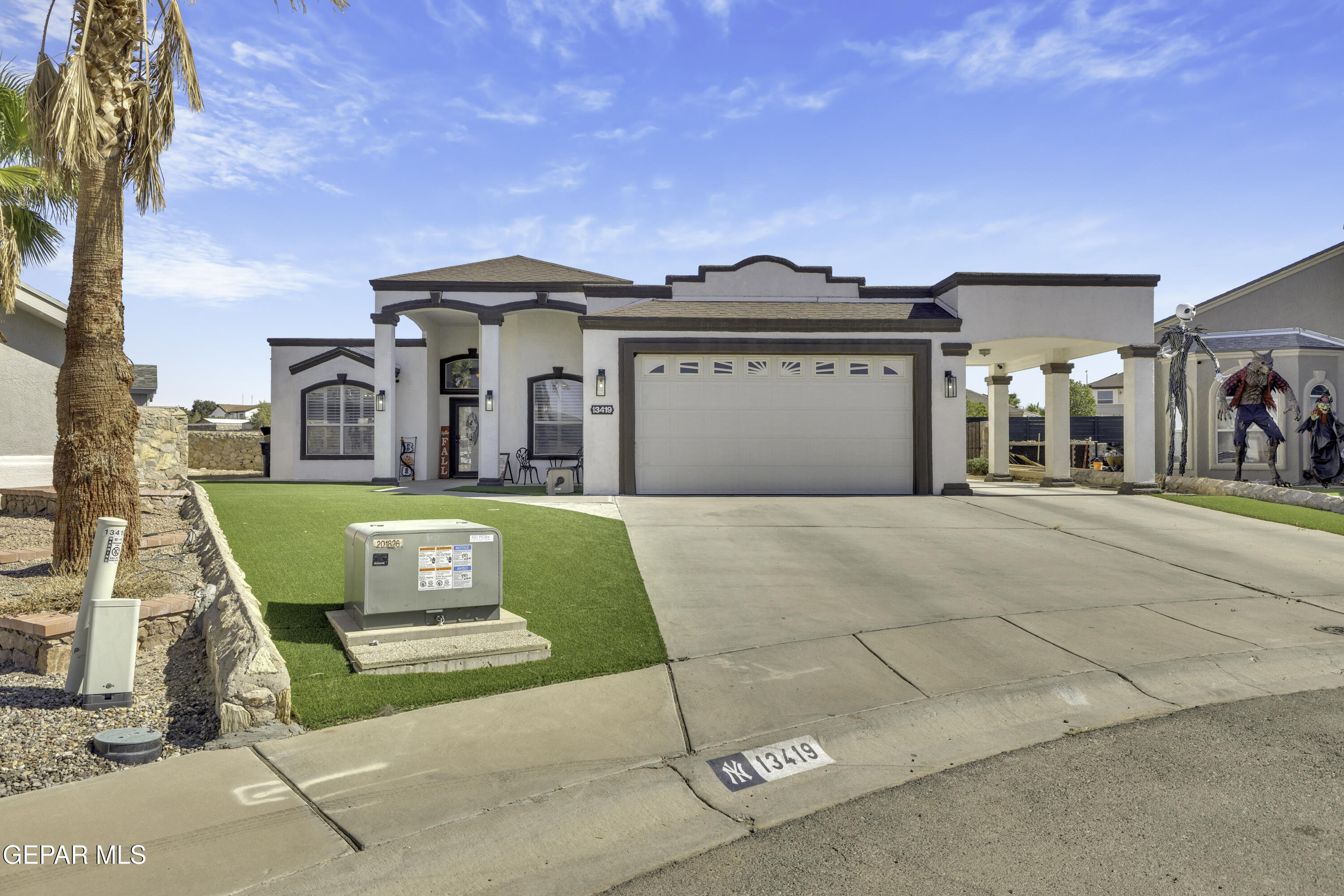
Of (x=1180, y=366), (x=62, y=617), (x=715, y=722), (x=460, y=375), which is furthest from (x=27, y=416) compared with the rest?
(x=1180, y=366)

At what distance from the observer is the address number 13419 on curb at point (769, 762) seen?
4.59 m

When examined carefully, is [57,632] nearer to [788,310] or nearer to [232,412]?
[788,310]

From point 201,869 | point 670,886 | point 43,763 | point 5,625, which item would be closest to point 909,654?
point 670,886

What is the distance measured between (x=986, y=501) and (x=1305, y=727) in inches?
412

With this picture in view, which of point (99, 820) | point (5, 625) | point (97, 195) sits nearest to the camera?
point (99, 820)

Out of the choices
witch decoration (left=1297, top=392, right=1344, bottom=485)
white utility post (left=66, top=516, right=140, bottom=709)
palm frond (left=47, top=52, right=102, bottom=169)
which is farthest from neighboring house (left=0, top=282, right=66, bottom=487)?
witch decoration (left=1297, top=392, right=1344, bottom=485)

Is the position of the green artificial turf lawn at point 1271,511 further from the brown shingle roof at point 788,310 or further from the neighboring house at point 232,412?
the neighboring house at point 232,412

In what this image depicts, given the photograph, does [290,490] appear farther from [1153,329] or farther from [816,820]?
[1153,329]

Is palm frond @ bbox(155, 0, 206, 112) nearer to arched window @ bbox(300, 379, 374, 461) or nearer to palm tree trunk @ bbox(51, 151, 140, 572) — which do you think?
palm tree trunk @ bbox(51, 151, 140, 572)

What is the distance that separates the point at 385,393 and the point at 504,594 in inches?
570

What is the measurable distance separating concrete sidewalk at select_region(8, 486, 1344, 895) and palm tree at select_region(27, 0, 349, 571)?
13.9 feet

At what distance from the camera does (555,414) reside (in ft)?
73.1

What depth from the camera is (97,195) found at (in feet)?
25.7

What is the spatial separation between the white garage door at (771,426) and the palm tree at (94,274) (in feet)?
31.5
